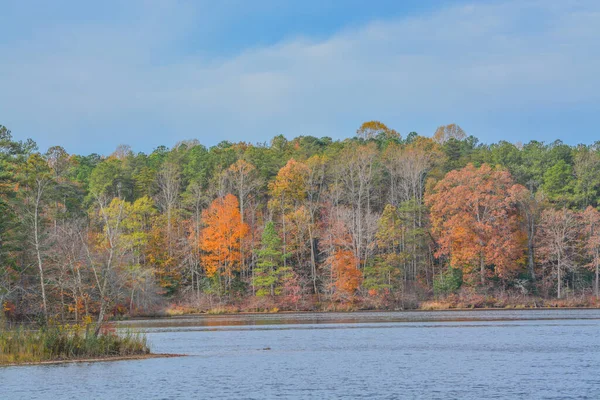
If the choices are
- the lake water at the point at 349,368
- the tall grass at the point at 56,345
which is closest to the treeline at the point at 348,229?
the lake water at the point at 349,368

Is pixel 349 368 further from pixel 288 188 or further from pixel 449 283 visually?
pixel 288 188

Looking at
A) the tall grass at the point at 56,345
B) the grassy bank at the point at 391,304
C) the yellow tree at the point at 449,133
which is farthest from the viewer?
the yellow tree at the point at 449,133

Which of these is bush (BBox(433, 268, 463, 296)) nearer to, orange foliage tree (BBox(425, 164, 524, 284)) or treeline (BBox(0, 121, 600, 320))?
treeline (BBox(0, 121, 600, 320))

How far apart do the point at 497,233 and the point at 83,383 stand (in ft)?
217

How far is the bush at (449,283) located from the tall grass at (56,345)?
189 ft

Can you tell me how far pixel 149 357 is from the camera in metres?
37.5

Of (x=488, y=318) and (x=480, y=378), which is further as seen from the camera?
(x=488, y=318)

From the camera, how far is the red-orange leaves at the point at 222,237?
3723 inches

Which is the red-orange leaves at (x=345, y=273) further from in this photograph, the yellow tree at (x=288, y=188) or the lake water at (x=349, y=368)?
the lake water at (x=349, y=368)

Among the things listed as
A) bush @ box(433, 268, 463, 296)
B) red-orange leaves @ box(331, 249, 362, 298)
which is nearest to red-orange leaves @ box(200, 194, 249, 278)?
red-orange leaves @ box(331, 249, 362, 298)

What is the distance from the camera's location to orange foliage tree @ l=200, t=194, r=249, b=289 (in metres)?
94.5

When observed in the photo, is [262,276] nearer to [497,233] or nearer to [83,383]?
[497,233]

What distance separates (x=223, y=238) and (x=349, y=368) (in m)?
61.8

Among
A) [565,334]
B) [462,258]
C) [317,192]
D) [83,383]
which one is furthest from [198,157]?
[83,383]
